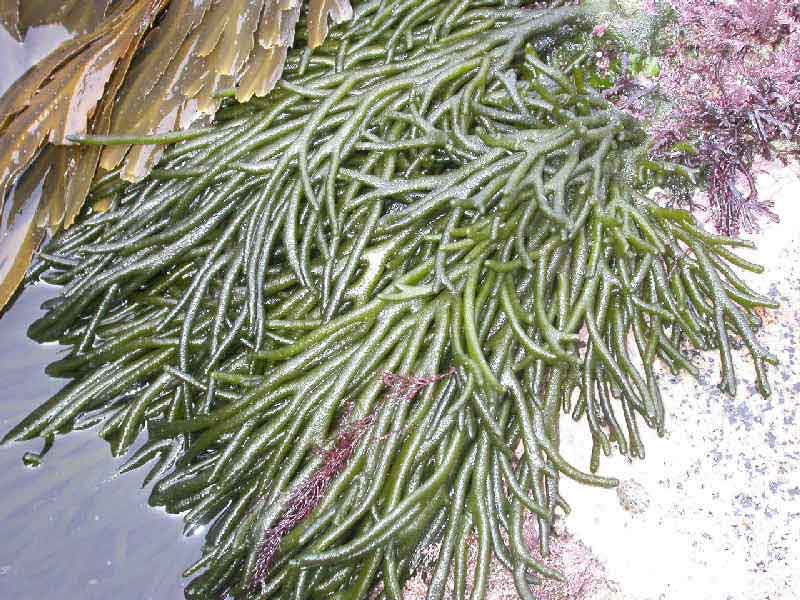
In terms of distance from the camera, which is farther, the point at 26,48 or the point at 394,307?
the point at 26,48

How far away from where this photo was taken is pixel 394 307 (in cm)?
182

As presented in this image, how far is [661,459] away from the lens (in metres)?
1.79

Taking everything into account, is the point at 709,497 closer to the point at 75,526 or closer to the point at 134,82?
the point at 75,526

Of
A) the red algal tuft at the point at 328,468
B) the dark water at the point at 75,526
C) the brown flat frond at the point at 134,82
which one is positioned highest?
the brown flat frond at the point at 134,82

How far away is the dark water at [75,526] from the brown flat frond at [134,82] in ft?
1.75

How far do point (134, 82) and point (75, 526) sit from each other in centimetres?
142

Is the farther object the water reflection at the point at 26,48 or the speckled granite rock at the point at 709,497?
the water reflection at the point at 26,48

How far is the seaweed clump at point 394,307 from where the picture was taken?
1.74 metres

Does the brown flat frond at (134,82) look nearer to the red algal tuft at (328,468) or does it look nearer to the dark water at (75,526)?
the dark water at (75,526)

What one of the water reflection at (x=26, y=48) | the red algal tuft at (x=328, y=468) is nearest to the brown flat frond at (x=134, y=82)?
the water reflection at (x=26, y=48)

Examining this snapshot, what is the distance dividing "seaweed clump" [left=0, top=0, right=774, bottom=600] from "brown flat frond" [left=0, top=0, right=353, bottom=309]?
0.35ft

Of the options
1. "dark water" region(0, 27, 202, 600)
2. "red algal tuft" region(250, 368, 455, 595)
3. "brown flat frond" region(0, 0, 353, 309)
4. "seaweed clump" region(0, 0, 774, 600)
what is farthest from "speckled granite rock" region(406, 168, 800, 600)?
"brown flat frond" region(0, 0, 353, 309)

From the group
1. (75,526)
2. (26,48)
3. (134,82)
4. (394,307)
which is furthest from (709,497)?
(26,48)

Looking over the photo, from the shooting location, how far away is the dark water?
2.02 metres
